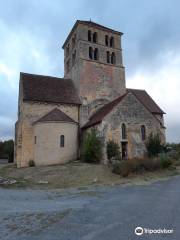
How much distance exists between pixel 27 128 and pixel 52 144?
13.2ft

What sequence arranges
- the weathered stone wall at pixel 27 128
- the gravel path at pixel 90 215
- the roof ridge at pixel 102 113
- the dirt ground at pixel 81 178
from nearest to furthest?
the gravel path at pixel 90 215
the dirt ground at pixel 81 178
the roof ridge at pixel 102 113
the weathered stone wall at pixel 27 128

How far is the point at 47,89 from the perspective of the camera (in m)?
30.9

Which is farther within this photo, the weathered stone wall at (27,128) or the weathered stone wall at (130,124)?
the weathered stone wall at (27,128)

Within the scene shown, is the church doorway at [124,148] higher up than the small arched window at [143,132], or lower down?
lower down

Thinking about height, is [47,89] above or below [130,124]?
above

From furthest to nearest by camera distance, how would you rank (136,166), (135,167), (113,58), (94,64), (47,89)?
(113,58), (94,64), (47,89), (136,166), (135,167)

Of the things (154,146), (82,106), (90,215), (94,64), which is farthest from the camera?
(94,64)

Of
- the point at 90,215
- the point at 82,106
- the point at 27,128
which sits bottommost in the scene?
the point at 90,215

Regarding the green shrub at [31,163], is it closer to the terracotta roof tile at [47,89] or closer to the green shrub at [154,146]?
the terracotta roof tile at [47,89]

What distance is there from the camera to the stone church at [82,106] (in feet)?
84.8

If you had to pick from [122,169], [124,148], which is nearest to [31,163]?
[124,148]

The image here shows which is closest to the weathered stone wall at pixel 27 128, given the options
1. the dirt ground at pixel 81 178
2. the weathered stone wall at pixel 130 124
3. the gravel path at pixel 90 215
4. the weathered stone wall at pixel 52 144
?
the weathered stone wall at pixel 52 144

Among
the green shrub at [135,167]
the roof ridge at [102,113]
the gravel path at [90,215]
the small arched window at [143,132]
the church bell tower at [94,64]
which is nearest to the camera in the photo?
the gravel path at [90,215]

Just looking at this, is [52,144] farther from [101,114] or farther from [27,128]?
[101,114]
